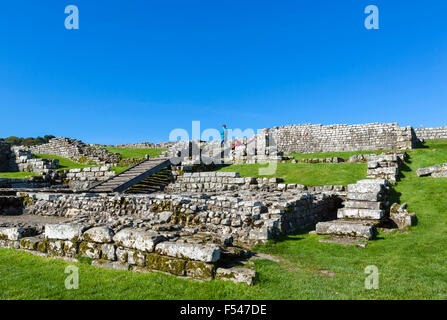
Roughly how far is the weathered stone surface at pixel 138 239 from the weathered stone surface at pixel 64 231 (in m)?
1.35

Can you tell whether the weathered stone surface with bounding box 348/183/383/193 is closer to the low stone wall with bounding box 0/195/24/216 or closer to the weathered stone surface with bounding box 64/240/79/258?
the weathered stone surface with bounding box 64/240/79/258

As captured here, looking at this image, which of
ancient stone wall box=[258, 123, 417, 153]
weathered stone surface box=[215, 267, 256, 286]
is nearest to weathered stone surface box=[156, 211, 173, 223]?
weathered stone surface box=[215, 267, 256, 286]

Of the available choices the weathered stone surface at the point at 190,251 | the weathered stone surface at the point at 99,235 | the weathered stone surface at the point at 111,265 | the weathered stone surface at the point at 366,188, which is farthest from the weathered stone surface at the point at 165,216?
the weathered stone surface at the point at 366,188

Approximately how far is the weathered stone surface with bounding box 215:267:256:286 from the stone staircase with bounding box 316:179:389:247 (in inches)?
167

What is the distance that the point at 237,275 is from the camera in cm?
590

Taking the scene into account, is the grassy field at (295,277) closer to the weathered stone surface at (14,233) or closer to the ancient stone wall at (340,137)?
the weathered stone surface at (14,233)

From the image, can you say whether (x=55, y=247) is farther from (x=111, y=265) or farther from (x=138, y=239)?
(x=138, y=239)

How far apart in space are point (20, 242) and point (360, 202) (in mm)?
11554

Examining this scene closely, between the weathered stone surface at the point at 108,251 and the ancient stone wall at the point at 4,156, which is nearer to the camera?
the weathered stone surface at the point at 108,251

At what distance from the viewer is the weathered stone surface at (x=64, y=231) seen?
8.01 meters

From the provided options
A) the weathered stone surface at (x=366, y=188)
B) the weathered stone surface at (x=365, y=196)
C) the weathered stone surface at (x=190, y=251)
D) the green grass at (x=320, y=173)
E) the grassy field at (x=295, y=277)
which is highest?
the green grass at (x=320, y=173)

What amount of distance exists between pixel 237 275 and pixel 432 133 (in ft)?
126

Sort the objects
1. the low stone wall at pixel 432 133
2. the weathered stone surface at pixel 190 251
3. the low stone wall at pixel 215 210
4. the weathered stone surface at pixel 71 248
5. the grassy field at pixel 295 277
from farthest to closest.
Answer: the low stone wall at pixel 432 133, the low stone wall at pixel 215 210, the weathered stone surface at pixel 71 248, the weathered stone surface at pixel 190 251, the grassy field at pixel 295 277

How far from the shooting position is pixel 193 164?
24.3m
